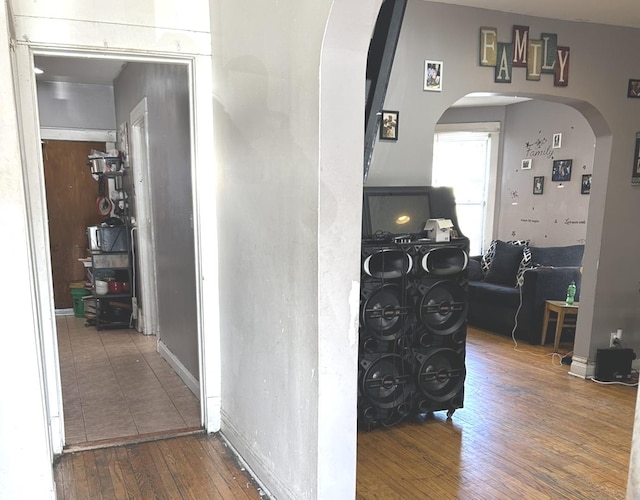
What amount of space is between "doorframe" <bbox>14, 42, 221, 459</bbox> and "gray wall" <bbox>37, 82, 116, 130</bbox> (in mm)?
3785

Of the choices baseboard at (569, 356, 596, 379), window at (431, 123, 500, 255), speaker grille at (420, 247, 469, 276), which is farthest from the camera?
window at (431, 123, 500, 255)

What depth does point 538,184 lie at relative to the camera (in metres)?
5.82

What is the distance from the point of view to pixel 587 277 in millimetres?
3908

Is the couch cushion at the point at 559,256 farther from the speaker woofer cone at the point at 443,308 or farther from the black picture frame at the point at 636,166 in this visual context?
the speaker woofer cone at the point at 443,308

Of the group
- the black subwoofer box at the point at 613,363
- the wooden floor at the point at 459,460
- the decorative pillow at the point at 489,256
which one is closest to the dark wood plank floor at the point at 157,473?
the wooden floor at the point at 459,460

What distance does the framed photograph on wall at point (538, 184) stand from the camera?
579 centimetres

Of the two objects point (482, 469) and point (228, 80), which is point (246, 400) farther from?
point (228, 80)

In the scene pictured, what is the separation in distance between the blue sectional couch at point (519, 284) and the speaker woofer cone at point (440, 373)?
6.68 feet

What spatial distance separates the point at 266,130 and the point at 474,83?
6.54ft

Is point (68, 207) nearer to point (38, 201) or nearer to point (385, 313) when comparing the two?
point (38, 201)

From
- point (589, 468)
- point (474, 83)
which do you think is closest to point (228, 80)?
point (474, 83)

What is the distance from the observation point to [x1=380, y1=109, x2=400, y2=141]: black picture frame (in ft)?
10.6

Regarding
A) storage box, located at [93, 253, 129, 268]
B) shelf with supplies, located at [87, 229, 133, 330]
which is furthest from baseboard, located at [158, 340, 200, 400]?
storage box, located at [93, 253, 129, 268]

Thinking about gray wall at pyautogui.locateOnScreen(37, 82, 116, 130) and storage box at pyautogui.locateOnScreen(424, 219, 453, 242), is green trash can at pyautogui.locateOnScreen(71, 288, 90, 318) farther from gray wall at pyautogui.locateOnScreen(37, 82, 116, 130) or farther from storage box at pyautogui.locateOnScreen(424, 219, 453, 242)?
storage box at pyautogui.locateOnScreen(424, 219, 453, 242)
